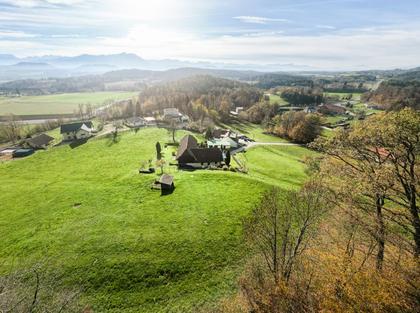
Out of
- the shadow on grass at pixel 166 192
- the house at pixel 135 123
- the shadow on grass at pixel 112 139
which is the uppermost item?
the shadow on grass at pixel 166 192

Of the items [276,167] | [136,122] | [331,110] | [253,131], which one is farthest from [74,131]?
[331,110]

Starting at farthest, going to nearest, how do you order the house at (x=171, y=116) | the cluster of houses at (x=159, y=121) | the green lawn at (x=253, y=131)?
the house at (x=171, y=116) < the cluster of houses at (x=159, y=121) < the green lawn at (x=253, y=131)

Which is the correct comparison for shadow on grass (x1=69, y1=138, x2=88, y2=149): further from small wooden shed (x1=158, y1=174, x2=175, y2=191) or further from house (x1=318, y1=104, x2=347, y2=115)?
house (x1=318, y1=104, x2=347, y2=115)

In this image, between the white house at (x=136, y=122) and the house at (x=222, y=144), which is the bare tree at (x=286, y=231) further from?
the white house at (x=136, y=122)

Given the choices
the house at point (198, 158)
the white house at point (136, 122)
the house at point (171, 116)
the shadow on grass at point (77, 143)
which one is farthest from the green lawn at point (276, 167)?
the shadow on grass at point (77, 143)

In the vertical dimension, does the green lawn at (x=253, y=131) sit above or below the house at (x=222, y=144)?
below

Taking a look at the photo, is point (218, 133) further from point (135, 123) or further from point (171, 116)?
point (135, 123)

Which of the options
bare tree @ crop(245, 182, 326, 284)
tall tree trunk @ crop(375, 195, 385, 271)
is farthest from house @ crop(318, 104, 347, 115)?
tall tree trunk @ crop(375, 195, 385, 271)

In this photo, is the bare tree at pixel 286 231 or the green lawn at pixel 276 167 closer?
the bare tree at pixel 286 231
